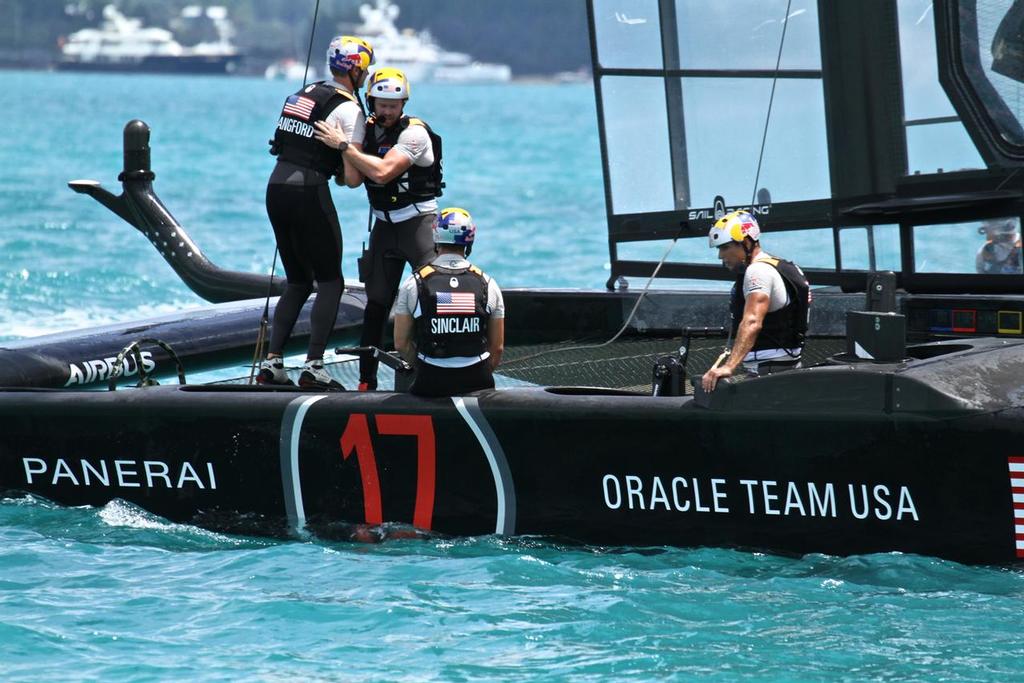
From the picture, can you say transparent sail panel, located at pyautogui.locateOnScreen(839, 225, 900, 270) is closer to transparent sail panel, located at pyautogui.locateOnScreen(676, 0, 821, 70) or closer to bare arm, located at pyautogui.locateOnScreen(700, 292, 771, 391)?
transparent sail panel, located at pyautogui.locateOnScreen(676, 0, 821, 70)

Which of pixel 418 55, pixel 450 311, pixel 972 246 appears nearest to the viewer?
pixel 450 311

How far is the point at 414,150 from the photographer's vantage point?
7.38 m

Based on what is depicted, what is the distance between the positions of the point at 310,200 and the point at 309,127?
Result: 1.04ft

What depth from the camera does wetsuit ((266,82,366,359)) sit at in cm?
746

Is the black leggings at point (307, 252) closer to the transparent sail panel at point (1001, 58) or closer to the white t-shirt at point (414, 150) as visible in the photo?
the white t-shirt at point (414, 150)

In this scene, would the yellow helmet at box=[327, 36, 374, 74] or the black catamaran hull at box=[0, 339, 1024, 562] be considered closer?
the black catamaran hull at box=[0, 339, 1024, 562]

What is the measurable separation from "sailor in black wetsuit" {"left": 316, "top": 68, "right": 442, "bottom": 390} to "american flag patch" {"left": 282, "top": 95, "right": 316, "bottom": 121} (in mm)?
96

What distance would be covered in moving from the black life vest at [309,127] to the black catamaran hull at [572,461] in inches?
42.5

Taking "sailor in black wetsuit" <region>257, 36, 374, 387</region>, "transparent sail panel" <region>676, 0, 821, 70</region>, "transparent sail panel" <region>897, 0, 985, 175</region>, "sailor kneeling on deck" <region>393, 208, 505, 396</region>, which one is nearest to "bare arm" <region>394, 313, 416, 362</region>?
"sailor kneeling on deck" <region>393, 208, 505, 396</region>

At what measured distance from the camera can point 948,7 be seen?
769 cm

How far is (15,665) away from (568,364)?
12.3 feet

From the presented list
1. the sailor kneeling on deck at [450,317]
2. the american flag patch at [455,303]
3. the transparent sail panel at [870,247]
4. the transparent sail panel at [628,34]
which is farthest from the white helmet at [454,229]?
the transparent sail panel at [628,34]

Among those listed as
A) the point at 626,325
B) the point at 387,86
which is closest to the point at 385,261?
the point at 387,86

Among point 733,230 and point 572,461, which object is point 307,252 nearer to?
point 572,461
